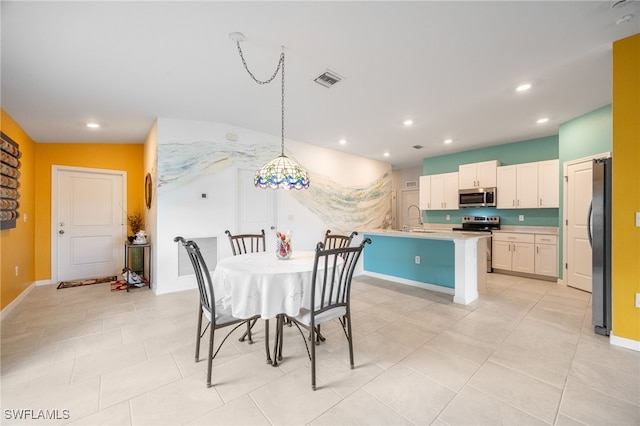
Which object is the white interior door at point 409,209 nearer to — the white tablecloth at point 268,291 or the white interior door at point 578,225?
the white interior door at point 578,225

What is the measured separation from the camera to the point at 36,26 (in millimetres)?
1883

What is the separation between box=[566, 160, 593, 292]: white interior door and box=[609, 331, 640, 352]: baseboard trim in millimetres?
1925

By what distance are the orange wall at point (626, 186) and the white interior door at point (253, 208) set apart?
14.0 ft

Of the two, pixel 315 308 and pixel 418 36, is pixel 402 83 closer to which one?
pixel 418 36

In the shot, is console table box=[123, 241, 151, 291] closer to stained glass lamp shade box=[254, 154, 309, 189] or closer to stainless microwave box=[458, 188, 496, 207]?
stained glass lamp shade box=[254, 154, 309, 189]

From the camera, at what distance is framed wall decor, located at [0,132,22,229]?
9.81ft

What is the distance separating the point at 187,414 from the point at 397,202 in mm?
7847

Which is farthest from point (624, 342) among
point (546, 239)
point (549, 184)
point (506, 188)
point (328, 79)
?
point (328, 79)

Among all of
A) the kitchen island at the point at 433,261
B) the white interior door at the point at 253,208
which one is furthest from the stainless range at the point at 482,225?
the white interior door at the point at 253,208

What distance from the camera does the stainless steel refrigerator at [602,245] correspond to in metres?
2.49

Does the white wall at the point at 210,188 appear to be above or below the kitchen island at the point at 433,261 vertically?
above

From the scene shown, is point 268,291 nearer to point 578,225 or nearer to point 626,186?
point 626,186

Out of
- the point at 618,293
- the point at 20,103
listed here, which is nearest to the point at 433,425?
the point at 618,293

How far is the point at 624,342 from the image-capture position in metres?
2.28
